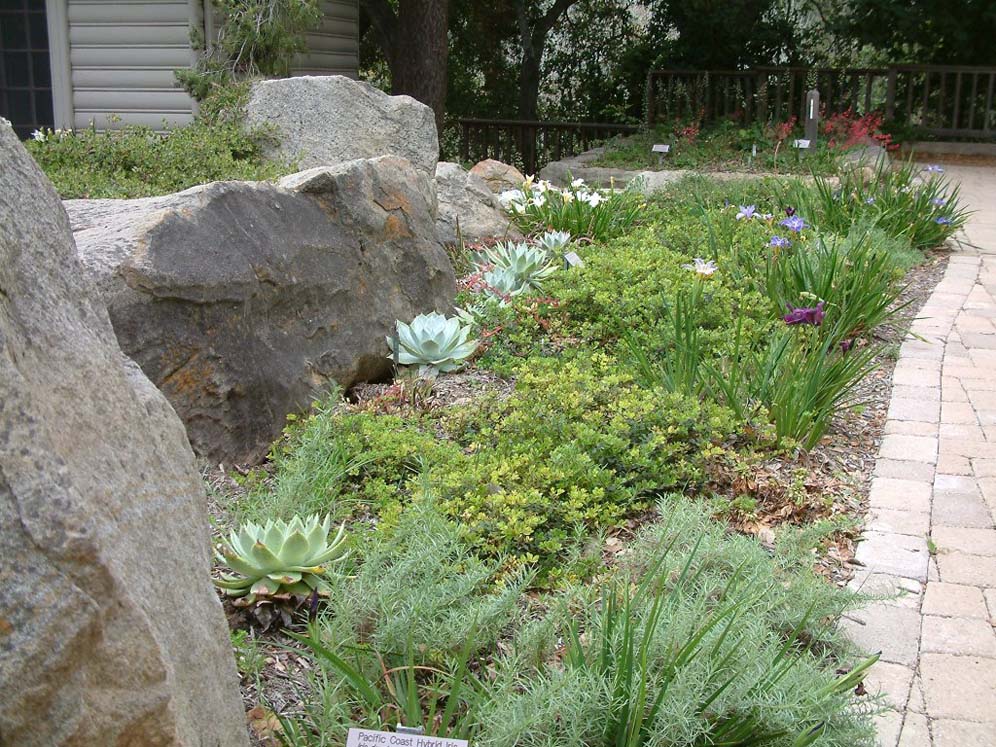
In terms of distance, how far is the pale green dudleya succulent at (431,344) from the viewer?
4824 mm

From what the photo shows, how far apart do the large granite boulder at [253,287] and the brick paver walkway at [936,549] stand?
230cm

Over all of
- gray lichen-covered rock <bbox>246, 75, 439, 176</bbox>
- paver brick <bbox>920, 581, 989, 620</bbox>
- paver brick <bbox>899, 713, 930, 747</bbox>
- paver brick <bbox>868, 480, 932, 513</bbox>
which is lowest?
paver brick <bbox>899, 713, 930, 747</bbox>

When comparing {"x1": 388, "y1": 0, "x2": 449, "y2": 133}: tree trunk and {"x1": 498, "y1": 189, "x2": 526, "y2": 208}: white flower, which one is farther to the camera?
{"x1": 388, "y1": 0, "x2": 449, "y2": 133}: tree trunk

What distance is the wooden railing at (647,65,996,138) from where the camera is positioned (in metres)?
14.6

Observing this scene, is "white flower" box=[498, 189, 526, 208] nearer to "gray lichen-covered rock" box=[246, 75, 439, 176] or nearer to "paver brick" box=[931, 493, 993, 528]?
"gray lichen-covered rock" box=[246, 75, 439, 176]

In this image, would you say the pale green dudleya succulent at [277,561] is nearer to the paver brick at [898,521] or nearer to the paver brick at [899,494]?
the paver brick at [898,521]

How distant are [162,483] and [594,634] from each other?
1.14 meters

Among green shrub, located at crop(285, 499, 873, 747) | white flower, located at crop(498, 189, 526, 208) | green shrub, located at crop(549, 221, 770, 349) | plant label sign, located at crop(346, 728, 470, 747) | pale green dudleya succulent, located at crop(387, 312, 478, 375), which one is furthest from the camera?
white flower, located at crop(498, 189, 526, 208)

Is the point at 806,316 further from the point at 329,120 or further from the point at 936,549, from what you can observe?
the point at 329,120

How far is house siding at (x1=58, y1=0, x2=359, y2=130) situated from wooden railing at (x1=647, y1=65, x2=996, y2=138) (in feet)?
20.7

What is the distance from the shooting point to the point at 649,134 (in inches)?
559

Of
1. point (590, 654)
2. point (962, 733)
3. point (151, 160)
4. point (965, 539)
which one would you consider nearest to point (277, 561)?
point (590, 654)

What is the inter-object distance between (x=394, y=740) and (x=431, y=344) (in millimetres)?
3064

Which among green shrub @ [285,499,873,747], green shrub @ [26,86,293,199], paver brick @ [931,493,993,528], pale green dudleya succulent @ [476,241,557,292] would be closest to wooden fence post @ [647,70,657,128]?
green shrub @ [26,86,293,199]
